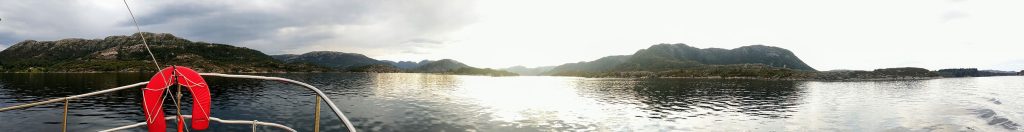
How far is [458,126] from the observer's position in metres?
48.8

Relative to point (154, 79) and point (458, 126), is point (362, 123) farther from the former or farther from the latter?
point (154, 79)

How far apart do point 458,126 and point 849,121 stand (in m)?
43.5

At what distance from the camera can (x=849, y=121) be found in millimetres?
56250

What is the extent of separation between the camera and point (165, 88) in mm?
13891

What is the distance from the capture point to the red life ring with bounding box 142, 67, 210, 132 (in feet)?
45.5

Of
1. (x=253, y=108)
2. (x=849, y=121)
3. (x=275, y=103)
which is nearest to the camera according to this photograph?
(x=849, y=121)

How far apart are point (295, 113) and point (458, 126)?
22.0 meters

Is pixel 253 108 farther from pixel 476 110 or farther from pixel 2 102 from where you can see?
pixel 2 102

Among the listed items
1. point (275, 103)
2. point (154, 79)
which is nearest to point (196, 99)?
point (154, 79)

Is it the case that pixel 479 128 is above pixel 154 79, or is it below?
below

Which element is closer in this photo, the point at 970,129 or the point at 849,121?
the point at 970,129

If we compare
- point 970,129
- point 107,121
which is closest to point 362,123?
point 107,121

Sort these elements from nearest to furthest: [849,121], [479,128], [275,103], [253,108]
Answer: [479,128] → [849,121] → [253,108] → [275,103]

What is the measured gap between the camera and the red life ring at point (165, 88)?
13.9 m
